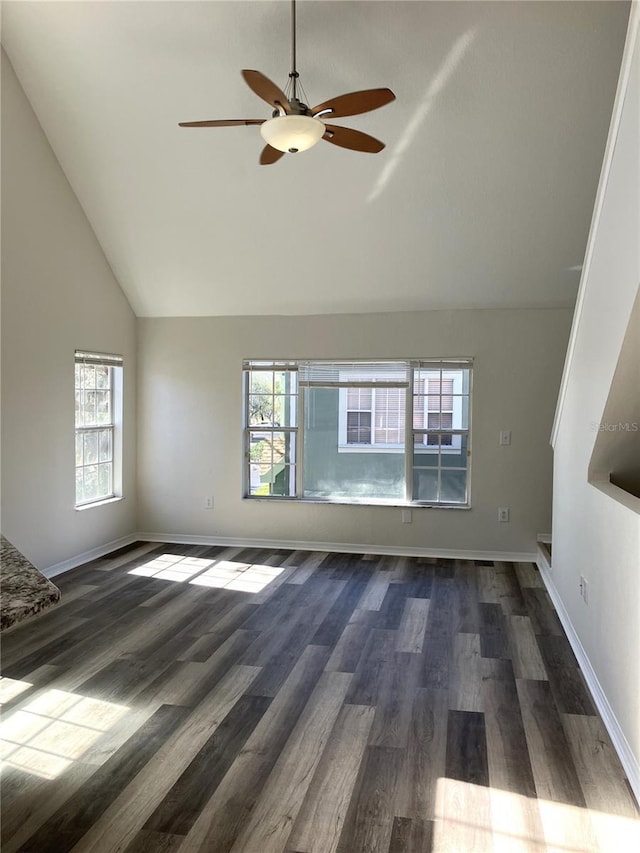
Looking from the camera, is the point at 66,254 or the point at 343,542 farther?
the point at 343,542

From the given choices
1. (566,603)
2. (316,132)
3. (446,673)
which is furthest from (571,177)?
(446,673)

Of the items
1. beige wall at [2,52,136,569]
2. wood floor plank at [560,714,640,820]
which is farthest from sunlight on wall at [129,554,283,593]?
wood floor plank at [560,714,640,820]

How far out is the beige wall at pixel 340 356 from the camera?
5891 mm

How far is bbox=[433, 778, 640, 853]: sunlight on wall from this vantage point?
7.26 feet

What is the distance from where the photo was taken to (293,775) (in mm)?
2619

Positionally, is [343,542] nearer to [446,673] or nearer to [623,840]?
[446,673]

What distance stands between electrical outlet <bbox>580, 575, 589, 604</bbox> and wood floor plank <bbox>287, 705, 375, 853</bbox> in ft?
4.40

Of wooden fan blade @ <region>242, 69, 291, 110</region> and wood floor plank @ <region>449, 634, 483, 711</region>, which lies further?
wood floor plank @ <region>449, 634, 483, 711</region>

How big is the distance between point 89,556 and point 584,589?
13.2ft

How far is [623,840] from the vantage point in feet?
7.35

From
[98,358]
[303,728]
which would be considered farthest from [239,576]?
[303,728]

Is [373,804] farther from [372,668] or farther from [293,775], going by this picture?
[372,668]

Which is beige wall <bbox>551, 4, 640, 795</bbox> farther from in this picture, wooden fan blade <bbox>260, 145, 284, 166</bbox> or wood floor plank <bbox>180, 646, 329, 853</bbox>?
wooden fan blade <bbox>260, 145, 284, 166</bbox>

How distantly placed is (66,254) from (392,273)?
2.64 metres
